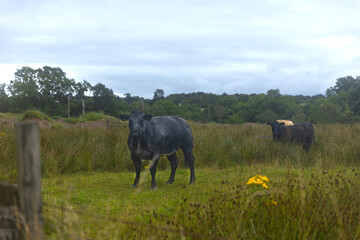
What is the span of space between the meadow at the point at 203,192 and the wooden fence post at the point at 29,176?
0.50 ft

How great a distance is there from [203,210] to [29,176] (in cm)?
Result: 290

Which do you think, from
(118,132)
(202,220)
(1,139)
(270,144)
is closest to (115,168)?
(118,132)

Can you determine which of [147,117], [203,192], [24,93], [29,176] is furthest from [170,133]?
[24,93]

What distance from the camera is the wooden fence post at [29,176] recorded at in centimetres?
219

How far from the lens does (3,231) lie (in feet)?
7.70

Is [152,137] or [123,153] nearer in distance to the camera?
[152,137]

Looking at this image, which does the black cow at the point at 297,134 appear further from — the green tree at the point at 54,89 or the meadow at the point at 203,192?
the green tree at the point at 54,89

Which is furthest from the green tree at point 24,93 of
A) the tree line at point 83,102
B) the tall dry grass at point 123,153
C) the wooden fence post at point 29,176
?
the wooden fence post at point 29,176

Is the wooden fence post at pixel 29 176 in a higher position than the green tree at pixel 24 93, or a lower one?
lower

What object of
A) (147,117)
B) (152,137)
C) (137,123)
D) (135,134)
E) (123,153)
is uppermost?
(147,117)

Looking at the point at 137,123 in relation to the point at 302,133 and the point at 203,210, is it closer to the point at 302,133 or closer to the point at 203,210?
the point at 203,210

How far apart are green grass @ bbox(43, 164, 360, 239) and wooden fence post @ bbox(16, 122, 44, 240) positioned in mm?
187

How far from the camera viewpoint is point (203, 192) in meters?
7.05

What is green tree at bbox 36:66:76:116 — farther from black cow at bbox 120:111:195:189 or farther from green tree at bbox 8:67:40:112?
black cow at bbox 120:111:195:189
